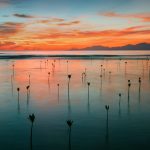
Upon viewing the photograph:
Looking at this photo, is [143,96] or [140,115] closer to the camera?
[140,115]

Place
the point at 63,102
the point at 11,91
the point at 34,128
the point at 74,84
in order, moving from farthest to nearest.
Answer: the point at 74,84 < the point at 11,91 < the point at 63,102 < the point at 34,128

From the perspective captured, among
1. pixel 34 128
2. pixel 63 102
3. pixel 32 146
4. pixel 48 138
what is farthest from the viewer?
pixel 63 102

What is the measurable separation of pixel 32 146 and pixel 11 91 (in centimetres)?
3920

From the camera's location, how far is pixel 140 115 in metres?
51.5

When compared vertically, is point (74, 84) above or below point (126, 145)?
above

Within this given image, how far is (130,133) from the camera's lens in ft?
139

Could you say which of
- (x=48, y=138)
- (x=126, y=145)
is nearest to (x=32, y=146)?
(x=48, y=138)

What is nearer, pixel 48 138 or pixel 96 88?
pixel 48 138

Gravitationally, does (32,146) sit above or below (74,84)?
below

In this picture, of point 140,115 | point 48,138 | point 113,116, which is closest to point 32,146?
point 48,138

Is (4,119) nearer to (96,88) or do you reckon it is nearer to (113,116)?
(113,116)

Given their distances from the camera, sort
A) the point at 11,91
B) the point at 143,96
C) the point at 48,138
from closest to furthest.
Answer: the point at 48,138, the point at 143,96, the point at 11,91

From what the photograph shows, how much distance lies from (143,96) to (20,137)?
34290mm

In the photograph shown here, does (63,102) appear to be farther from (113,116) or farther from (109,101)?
(113,116)
